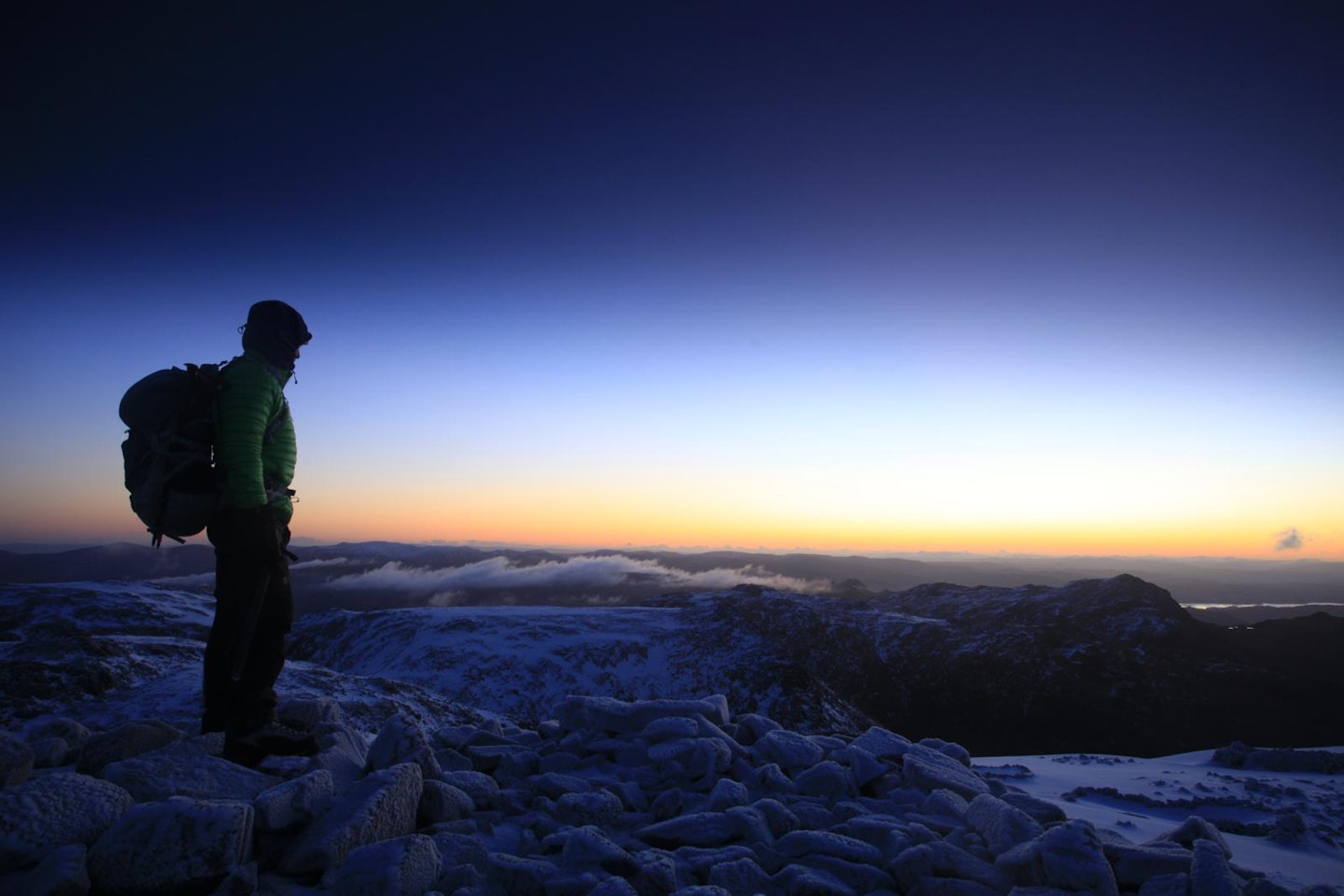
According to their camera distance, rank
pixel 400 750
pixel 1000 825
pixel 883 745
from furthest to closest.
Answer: pixel 883 745 → pixel 400 750 → pixel 1000 825

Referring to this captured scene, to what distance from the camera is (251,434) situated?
252 inches

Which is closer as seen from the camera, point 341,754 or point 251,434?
point 251,434

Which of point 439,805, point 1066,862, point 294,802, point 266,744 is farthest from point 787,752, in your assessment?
point 266,744

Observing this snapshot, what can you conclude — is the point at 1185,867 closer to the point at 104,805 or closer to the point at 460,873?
the point at 460,873

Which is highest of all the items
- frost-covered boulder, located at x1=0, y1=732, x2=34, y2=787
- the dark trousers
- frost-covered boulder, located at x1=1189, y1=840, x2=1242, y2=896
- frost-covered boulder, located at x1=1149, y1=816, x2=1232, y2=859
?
the dark trousers

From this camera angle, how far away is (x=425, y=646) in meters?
67.6

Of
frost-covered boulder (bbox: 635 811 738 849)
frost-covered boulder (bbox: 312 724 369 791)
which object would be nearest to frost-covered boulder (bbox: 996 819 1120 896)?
frost-covered boulder (bbox: 635 811 738 849)

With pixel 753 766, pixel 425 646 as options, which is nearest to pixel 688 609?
pixel 425 646

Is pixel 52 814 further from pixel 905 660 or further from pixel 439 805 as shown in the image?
pixel 905 660

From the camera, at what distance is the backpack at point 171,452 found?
6.30 m

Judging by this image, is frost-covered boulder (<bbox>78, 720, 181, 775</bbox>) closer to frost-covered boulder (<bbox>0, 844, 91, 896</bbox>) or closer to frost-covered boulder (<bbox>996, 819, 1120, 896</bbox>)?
frost-covered boulder (<bbox>0, 844, 91, 896</bbox>)

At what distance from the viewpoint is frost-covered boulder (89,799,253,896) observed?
13.8ft

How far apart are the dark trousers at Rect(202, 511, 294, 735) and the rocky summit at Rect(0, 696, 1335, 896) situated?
358 millimetres

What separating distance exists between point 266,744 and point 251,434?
3.01 metres
